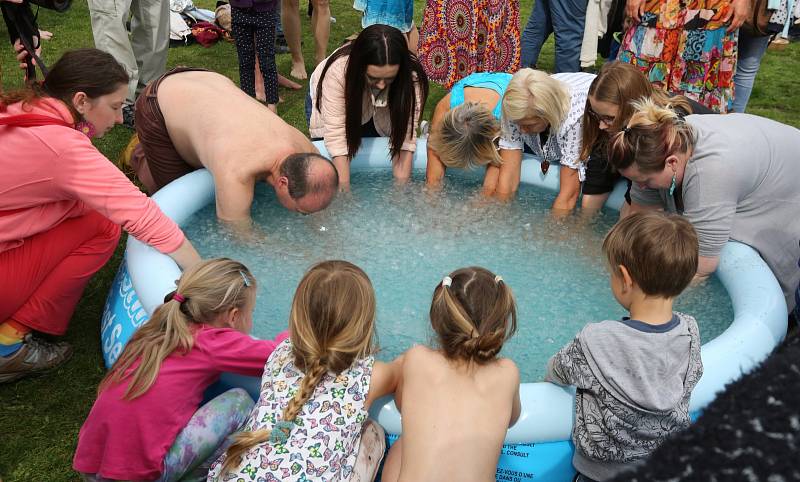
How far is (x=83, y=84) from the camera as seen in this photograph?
2.79 meters

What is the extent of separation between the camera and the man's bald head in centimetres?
315

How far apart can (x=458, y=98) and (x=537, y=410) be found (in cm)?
214

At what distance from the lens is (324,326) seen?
6.75ft

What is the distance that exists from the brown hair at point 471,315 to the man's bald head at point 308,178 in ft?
4.03

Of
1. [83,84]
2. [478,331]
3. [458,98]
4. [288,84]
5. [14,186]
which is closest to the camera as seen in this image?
[478,331]

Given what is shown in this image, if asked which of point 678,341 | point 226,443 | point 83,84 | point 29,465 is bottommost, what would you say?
point 29,465

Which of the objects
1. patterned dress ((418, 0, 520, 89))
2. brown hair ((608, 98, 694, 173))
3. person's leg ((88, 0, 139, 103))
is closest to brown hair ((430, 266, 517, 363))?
brown hair ((608, 98, 694, 173))

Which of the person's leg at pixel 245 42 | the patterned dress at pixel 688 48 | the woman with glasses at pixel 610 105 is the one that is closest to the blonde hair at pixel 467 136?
the woman with glasses at pixel 610 105

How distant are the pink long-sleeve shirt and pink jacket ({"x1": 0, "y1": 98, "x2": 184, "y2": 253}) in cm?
71

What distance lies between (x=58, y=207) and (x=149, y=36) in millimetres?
2823

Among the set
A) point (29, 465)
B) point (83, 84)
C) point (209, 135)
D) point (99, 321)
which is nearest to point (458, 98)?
point (209, 135)

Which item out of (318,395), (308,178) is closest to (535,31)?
(308,178)

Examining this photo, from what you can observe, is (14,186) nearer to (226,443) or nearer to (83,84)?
(83,84)

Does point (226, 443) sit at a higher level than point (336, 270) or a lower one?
lower
